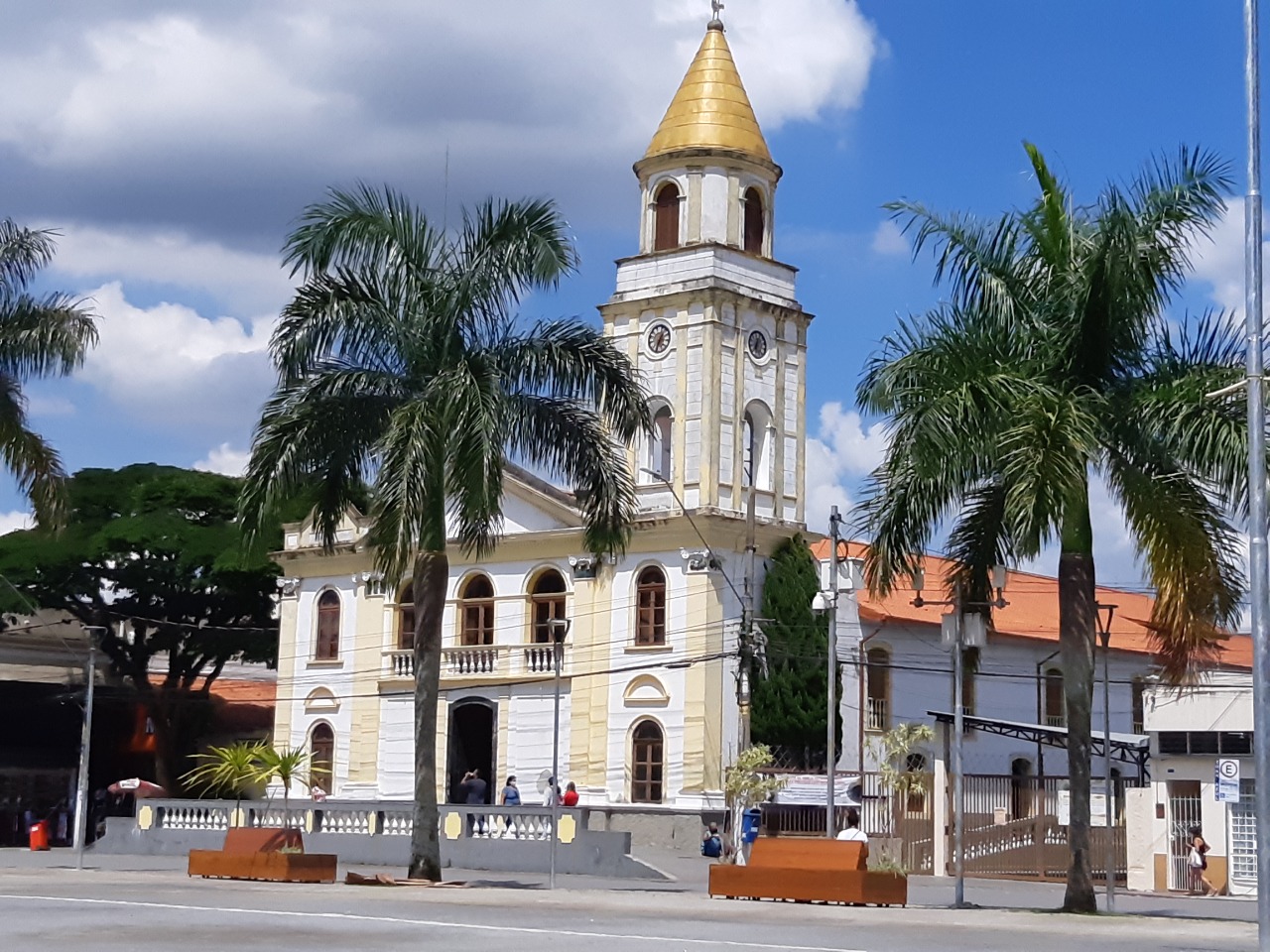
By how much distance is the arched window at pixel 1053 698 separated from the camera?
4831cm

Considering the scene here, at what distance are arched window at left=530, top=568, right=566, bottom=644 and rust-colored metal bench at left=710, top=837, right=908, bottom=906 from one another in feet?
71.5

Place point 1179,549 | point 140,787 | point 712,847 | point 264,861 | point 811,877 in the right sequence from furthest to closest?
1. point 140,787
2. point 712,847
3. point 264,861
4. point 811,877
5. point 1179,549

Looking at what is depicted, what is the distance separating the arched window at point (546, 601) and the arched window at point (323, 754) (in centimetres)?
702

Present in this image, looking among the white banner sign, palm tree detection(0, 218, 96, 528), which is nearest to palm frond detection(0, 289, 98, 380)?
palm tree detection(0, 218, 96, 528)

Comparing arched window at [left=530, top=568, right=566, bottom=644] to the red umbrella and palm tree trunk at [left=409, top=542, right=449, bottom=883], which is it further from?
palm tree trunk at [left=409, top=542, right=449, bottom=883]

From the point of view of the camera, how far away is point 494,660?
44.3 meters

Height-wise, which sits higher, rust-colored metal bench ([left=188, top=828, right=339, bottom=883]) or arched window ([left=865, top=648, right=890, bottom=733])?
arched window ([left=865, top=648, right=890, bottom=733])

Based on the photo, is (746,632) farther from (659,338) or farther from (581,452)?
(581,452)

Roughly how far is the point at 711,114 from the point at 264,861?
24.0 meters

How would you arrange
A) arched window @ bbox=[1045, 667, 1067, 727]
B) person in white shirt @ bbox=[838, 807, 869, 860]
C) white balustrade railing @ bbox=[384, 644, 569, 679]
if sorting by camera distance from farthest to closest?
1. arched window @ bbox=[1045, 667, 1067, 727]
2. white balustrade railing @ bbox=[384, 644, 569, 679]
3. person in white shirt @ bbox=[838, 807, 869, 860]

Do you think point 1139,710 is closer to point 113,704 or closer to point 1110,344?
point 113,704

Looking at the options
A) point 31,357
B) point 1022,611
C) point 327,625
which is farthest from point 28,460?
point 1022,611

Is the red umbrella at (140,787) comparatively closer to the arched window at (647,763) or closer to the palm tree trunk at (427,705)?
the arched window at (647,763)

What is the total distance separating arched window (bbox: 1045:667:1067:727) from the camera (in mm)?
48312
